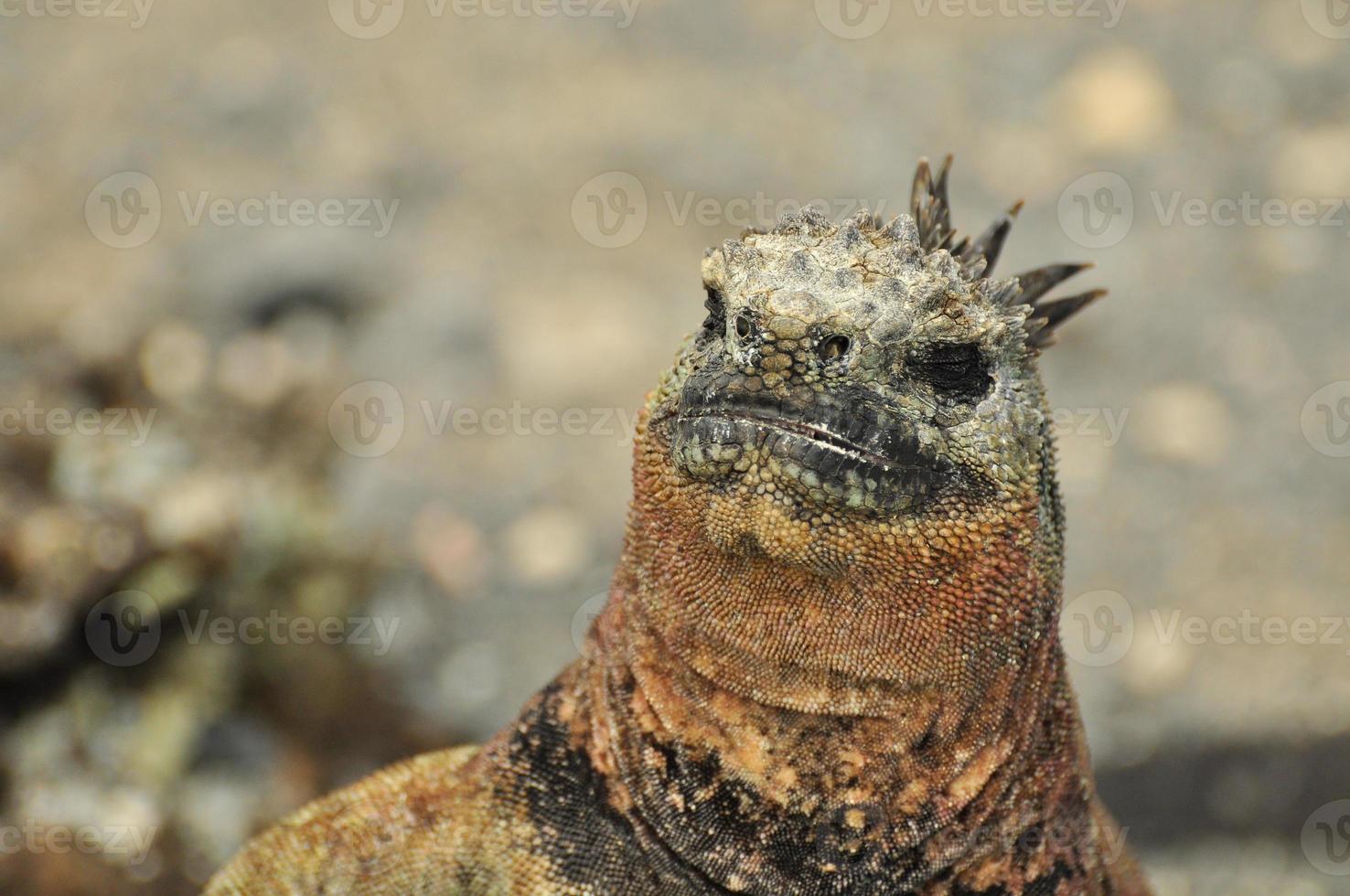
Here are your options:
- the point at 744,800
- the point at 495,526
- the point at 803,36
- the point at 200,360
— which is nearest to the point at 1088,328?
the point at 803,36

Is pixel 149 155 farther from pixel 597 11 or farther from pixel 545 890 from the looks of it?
pixel 545 890

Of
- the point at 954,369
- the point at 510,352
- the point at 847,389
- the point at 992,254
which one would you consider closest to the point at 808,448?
the point at 847,389

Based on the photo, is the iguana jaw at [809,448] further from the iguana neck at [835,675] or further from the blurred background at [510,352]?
the blurred background at [510,352]

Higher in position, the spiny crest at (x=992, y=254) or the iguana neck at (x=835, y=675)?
the spiny crest at (x=992, y=254)

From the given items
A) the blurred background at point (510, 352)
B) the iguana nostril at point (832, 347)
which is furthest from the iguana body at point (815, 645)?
the blurred background at point (510, 352)

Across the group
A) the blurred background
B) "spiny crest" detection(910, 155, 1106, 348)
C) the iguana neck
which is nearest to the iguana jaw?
the iguana neck

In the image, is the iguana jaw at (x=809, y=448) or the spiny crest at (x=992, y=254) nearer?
the iguana jaw at (x=809, y=448)
